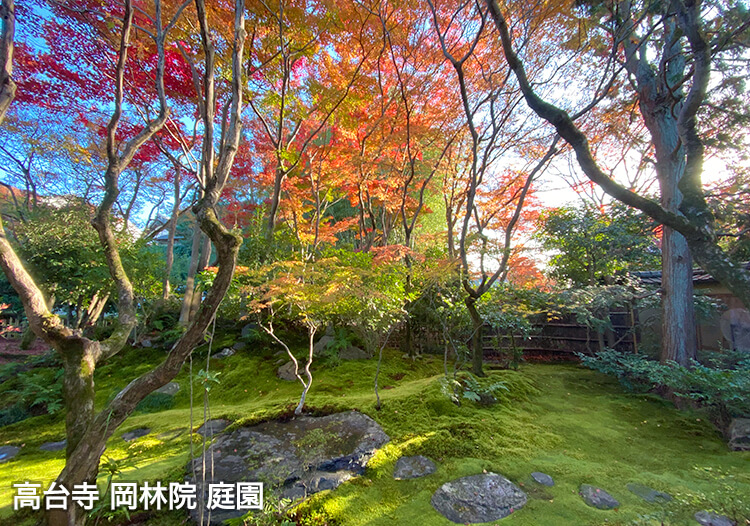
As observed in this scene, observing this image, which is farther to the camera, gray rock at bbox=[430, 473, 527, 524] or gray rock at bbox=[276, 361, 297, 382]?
gray rock at bbox=[276, 361, 297, 382]

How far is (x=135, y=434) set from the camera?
3.72 metres

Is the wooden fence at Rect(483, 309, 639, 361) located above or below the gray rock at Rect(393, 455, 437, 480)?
above

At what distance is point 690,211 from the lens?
8.55 feet

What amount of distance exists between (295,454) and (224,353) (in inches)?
177

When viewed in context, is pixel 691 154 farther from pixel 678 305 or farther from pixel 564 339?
pixel 564 339

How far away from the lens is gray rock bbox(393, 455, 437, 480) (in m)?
2.62

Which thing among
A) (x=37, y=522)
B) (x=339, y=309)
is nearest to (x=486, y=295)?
→ (x=339, y=309)

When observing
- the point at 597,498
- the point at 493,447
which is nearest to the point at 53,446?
the point at 493,447

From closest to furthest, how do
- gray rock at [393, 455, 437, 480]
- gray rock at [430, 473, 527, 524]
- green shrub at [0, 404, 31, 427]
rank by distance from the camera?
gray rock at [430, 473, 527, 524]
gray rock at [393, 455, 437, 480]
green shrub at [0, 404, 31, 427]

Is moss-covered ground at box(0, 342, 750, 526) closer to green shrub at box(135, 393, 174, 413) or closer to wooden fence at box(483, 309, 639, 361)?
green shrub at box(135, 393, 174, 413)

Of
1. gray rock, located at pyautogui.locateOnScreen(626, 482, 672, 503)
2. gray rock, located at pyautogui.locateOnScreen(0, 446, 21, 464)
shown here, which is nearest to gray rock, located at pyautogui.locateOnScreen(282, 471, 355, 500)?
gray rock, located at pyautogui.locateOnScreen(626, 482, 672, 503)

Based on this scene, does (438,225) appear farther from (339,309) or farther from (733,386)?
(733,386)

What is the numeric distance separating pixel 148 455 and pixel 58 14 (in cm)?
A: 685

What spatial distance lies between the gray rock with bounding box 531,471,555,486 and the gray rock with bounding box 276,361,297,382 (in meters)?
4.00
